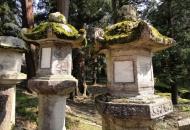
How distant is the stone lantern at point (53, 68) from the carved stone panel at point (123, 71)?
6.98ft

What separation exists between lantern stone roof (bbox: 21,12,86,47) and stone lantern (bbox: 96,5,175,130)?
1857 millimetres

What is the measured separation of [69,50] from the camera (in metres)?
6.98

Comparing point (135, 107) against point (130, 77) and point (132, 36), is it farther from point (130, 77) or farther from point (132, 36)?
point (132, 36)

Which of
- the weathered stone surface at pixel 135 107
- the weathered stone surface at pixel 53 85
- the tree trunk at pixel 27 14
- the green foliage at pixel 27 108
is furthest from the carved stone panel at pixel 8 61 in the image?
the tree trunk at pixel 27 14

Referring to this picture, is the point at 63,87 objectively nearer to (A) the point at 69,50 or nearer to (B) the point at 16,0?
(A) the point at 69,50

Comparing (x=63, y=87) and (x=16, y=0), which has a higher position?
(x=16, y=0)

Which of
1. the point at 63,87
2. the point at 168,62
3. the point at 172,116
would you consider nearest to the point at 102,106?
the point at 63,87

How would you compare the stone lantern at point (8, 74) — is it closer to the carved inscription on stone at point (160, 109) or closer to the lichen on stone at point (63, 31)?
the lichen on stone at point (63, 31)

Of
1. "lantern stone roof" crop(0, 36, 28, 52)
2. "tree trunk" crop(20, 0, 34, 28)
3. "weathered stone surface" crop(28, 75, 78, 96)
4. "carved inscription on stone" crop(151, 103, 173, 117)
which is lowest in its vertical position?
"carved inscription on stone" crop(151, 103, 173, 117)

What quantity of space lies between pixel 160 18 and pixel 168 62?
2794mm

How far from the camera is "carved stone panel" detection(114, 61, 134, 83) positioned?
179 inches

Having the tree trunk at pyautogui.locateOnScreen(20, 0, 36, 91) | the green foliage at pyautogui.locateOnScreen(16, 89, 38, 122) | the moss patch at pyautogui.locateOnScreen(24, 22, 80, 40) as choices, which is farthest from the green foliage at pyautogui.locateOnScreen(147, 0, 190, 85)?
the moss patch at pyautogui.locateOnScreen(24, 22, 80, 40)

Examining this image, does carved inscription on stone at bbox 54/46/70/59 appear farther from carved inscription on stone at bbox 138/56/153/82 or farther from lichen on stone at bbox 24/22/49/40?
carved inscription on stone at bbox 138/56/153/82

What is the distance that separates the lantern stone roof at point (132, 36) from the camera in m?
4.18
